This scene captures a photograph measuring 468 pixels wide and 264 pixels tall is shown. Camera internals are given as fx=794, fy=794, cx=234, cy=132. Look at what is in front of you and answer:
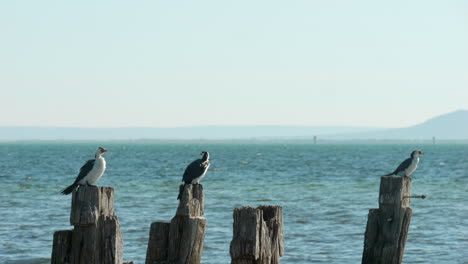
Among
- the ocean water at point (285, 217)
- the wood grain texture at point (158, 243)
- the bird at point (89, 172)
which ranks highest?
the bird at point (89, 172)

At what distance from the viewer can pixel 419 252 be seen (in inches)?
772

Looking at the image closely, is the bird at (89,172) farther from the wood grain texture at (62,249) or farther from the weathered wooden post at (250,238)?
the weathered wooden post at (250,238)

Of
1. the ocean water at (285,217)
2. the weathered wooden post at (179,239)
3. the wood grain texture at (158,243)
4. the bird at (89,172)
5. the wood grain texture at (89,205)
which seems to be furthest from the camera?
the ocean water at (285,217)

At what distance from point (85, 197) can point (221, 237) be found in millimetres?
12308

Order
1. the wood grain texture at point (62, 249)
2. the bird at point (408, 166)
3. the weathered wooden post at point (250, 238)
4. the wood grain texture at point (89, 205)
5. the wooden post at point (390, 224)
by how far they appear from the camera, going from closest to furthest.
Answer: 1. the wood grain texture at point (89, 205)
2. the wood grain texture at point (62, 249)
3. the weathered wooden post at point (250, 238)
4. the wooden post at point (390, 224)
5. the bird at point (408, 166)

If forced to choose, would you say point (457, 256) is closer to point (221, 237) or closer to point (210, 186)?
point (221, 237)

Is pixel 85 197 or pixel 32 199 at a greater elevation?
pixel 85 197

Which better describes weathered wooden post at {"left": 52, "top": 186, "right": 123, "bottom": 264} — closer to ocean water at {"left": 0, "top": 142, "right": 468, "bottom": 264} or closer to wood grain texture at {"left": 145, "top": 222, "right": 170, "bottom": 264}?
wood grain texture at {"left": 145, "top": 222, "right": 170, "bottom": 264}

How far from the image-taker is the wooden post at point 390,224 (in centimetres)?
1152

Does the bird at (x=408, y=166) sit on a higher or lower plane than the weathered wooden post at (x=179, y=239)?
higher

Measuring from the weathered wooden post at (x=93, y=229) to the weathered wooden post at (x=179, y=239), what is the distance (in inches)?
48.8

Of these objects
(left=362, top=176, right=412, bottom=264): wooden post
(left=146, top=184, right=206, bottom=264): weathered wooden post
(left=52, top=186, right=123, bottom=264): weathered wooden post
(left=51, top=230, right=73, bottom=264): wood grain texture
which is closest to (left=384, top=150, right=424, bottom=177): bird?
(left=362, top=176, right=412, bottom=264): wooden post

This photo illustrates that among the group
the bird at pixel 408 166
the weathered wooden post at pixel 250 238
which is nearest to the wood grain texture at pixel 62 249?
the weathered wooden post at pixel 250 238

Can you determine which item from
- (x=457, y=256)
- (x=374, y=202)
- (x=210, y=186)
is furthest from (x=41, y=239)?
(x=210, y=186)
